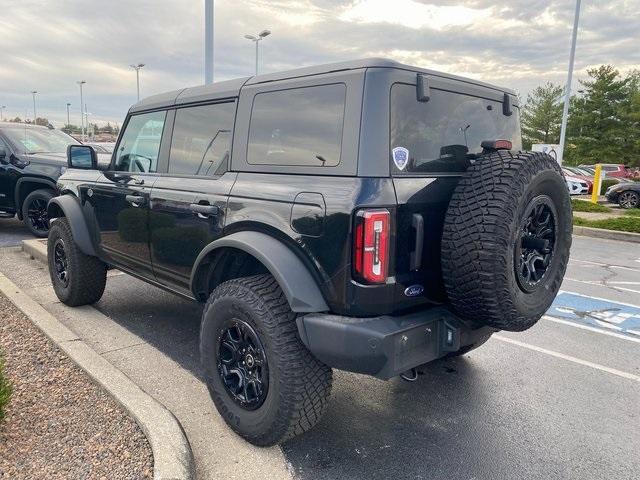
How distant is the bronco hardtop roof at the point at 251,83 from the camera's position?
254 centimetres

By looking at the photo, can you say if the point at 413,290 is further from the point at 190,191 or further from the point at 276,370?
the point at 190,191

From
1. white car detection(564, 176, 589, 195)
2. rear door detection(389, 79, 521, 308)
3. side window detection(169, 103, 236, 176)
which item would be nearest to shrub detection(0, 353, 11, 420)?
side window detection(169, 103, 236, 176)

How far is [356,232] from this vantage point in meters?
2.34

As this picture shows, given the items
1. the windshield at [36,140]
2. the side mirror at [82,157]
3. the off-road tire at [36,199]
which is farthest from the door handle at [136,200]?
the windshield at [36,140]

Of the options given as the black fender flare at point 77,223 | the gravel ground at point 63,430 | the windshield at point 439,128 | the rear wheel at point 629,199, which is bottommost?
the gravel ground at point 63,430

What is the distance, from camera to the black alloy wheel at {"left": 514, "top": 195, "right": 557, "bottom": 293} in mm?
2633

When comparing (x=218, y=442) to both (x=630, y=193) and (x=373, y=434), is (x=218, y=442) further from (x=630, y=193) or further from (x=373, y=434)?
(x=630, y=193)

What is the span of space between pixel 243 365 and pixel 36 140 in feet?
25.6

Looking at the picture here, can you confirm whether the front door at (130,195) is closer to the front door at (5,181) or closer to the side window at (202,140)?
the side window at (202,140)

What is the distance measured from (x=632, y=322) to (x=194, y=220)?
4.56 metres

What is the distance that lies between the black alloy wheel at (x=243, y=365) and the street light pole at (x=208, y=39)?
931 centimetres

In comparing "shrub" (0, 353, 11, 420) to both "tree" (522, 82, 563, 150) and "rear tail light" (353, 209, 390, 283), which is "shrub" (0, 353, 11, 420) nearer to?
"rear tail light" (353, 209, 390, 283)

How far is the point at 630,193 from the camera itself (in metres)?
16.8

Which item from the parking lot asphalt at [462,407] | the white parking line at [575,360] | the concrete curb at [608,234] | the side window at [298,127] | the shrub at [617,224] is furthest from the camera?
the shrub at [617,224]
